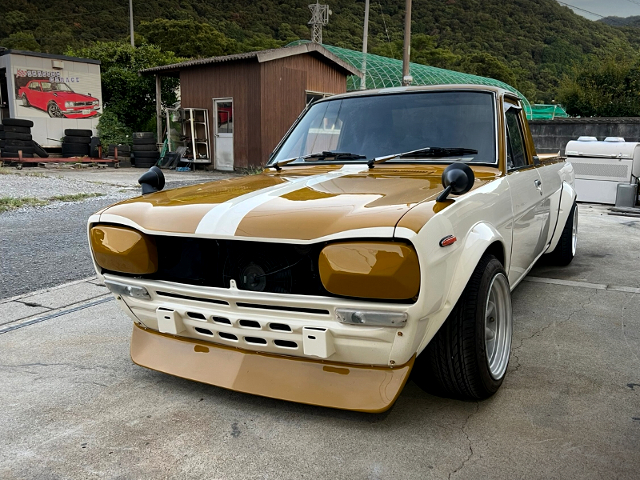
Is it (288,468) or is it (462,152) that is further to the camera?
(462,152)

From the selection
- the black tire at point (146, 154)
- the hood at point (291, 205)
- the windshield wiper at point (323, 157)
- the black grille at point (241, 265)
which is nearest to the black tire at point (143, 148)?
the black tire at point (146, 154)

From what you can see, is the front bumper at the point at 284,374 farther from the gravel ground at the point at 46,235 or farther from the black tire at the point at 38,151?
the black tire at the point at 38,151

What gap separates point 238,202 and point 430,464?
4.36 feet

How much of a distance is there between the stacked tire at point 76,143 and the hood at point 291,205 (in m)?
17.8

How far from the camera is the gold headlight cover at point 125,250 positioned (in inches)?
95.2

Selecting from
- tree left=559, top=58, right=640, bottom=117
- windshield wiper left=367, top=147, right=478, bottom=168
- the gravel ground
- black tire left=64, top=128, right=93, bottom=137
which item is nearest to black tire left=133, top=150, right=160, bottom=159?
black tire left=64, top=128, right=93, bottom=137

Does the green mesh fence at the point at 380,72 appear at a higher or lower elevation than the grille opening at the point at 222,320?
higher

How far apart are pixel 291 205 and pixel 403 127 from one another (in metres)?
1.34

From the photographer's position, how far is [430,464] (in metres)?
2.06

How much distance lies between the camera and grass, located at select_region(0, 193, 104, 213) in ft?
27.7

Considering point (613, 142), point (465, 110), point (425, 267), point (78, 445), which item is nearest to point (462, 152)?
point (465, 110)

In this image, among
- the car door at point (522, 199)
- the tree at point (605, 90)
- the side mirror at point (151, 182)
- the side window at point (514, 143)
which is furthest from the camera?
the tree at point (605, 90)

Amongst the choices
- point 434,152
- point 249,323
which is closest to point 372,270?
point 249,323

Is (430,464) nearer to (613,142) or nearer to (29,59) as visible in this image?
(613,142)
